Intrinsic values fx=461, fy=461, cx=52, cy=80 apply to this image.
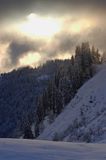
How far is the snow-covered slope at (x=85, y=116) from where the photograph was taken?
6658 centimetres

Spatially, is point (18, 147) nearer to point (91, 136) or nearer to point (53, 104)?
point (91, 136)

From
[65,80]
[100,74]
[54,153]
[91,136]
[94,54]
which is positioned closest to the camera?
[54,153]

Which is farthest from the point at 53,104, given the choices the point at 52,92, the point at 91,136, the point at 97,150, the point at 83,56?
the point at 97,150

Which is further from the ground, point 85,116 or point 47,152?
point 47,152

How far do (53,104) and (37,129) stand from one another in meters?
10.4

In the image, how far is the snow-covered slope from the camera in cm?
6658

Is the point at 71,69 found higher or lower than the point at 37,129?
higher

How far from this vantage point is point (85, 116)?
3374 inches

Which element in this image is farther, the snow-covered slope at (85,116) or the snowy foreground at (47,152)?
the snow-covered slope at (85,116)

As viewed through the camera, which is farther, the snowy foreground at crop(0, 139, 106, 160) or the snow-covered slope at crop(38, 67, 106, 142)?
the snow-covered slope at crop(38, 67, 106, 142)

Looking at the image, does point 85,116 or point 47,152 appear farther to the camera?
point 85,116

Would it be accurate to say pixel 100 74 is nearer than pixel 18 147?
No

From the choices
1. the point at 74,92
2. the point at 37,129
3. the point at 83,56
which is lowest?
the point at 37,129

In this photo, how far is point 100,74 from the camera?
11119 centimetres
